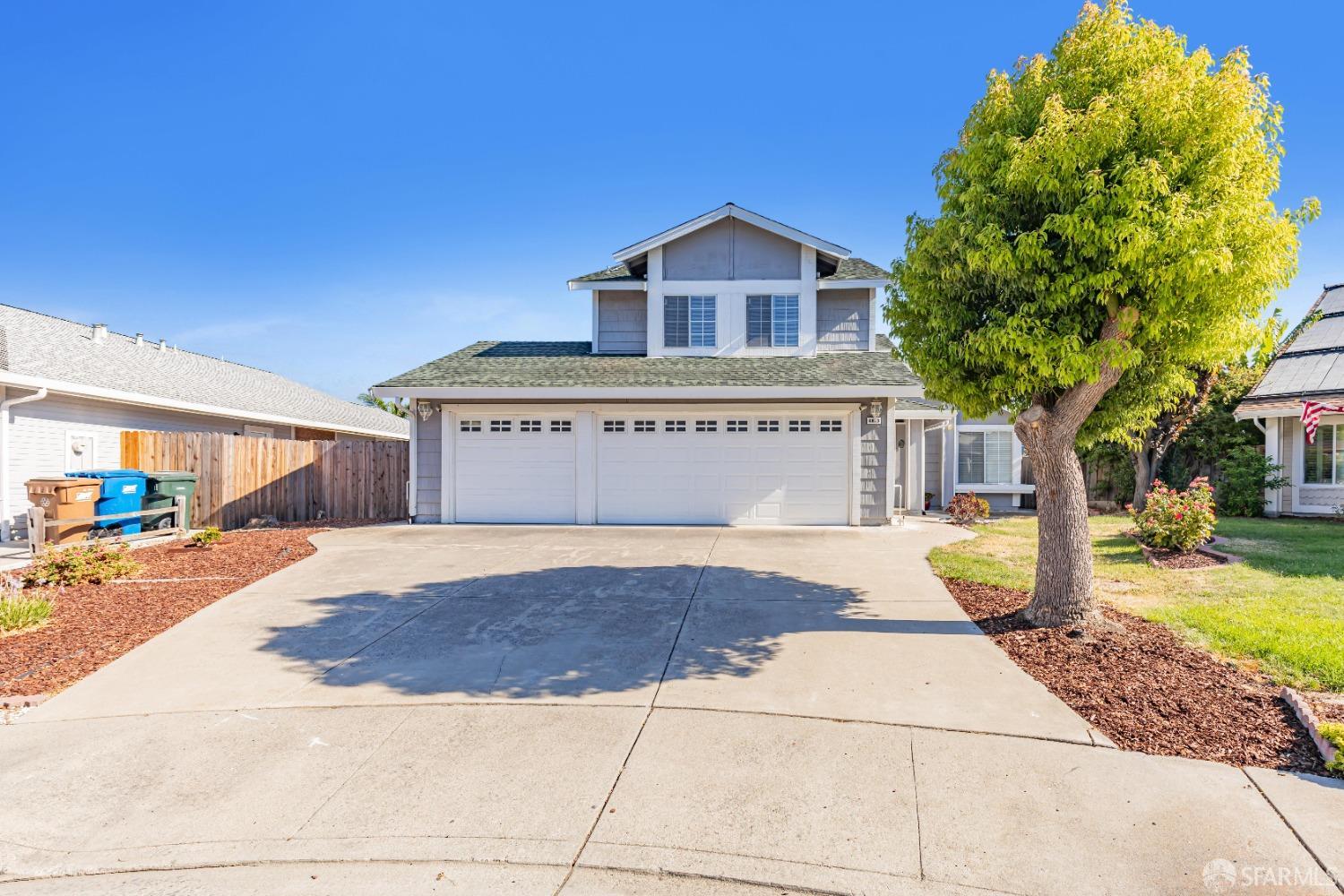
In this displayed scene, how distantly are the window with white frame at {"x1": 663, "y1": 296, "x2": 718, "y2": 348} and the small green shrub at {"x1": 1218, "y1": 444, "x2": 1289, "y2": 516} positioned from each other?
12.8 metres

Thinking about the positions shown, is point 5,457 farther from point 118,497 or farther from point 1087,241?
point 1087,241

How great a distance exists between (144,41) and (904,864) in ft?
49.5

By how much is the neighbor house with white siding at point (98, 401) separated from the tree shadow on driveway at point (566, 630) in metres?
8.47

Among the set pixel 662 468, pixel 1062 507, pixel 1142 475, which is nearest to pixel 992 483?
pixel 1142 475

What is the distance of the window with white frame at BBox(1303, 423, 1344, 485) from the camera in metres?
14.7

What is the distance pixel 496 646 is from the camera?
5.84 metres

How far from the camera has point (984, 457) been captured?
1864cm

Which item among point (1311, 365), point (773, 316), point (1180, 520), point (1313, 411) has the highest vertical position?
point (773, 316)

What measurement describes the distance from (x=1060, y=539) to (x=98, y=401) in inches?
662

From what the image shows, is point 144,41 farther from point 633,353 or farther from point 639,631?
point 639,631

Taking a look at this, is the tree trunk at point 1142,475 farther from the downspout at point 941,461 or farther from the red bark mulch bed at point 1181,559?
the red bark mulch bed at point 1181,559

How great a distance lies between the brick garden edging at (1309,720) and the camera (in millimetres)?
3723

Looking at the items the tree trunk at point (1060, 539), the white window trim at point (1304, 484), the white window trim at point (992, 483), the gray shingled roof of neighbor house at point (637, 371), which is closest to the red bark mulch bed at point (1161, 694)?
the tree trunk at point (1060, 539)

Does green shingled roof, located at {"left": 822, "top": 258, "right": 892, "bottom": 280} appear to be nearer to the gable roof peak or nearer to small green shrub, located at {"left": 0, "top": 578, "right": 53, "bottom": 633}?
the gable roof peak
